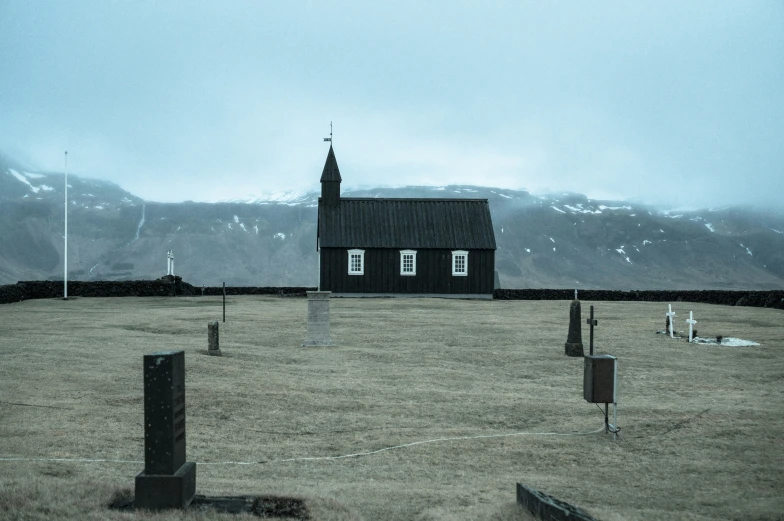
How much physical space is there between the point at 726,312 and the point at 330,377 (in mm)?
28501

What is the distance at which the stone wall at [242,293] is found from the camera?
1718 inches

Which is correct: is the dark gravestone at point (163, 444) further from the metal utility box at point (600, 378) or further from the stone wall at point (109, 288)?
the stone wall at point (109, 288)

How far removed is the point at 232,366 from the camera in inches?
678

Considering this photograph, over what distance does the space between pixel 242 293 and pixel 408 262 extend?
14.0m

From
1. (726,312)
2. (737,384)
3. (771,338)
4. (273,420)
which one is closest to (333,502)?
(273,420)

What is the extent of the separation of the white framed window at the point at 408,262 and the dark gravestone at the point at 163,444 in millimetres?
43629

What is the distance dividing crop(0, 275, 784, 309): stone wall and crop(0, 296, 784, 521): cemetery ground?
21.2 meters

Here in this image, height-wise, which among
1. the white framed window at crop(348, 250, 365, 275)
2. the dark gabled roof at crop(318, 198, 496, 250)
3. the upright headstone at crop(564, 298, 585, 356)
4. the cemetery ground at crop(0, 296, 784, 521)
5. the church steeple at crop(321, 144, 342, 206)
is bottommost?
the cemetery ground at crop(0, 296, 784, 521)

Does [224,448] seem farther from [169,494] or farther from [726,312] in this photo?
[726,312]

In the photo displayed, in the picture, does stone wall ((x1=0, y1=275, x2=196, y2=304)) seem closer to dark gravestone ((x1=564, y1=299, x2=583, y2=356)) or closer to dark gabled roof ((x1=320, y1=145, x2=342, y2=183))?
dark gabled roof ((x1=320, y1=145, x2=342, y2=183))

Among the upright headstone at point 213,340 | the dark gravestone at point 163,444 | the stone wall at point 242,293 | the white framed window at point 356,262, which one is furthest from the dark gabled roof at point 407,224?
the dark gravestone at point 163,444

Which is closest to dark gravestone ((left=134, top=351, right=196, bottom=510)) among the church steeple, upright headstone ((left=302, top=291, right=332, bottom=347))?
upright headstone ((left=302, top=291, right=332, bottom=347))

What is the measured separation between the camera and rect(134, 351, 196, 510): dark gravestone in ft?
22.4

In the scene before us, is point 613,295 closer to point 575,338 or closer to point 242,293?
point 242,293
